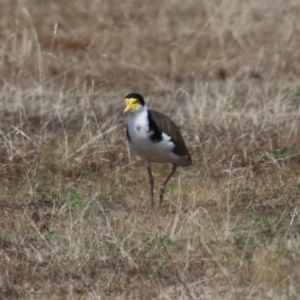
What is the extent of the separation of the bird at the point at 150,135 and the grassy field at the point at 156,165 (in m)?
0.33

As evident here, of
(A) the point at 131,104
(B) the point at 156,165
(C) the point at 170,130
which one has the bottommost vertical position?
(B) the point at 156,165

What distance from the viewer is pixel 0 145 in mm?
8844

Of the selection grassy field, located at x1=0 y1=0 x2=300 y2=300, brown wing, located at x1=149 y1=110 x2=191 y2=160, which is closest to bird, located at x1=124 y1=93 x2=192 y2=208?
brown wing, located at x1=149 y1=110 x2=191 y2=160

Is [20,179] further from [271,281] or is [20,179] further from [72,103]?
[271,281]

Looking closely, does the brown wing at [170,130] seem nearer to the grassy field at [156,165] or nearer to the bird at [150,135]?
the bird at [150,135]

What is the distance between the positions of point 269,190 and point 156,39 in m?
6.28

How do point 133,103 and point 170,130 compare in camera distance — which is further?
point 170,130

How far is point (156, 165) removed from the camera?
30.0ft

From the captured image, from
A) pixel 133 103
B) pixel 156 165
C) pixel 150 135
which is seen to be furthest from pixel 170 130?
pixel 156 165

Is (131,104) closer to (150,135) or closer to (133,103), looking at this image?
(133,103)

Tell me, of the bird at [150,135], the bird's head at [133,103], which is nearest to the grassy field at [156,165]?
the bird at [150,135]

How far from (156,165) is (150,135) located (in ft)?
4.82

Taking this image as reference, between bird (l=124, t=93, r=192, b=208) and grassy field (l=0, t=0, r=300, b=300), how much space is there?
329 millimetres

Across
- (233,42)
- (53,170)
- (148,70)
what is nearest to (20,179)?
(53,170)
